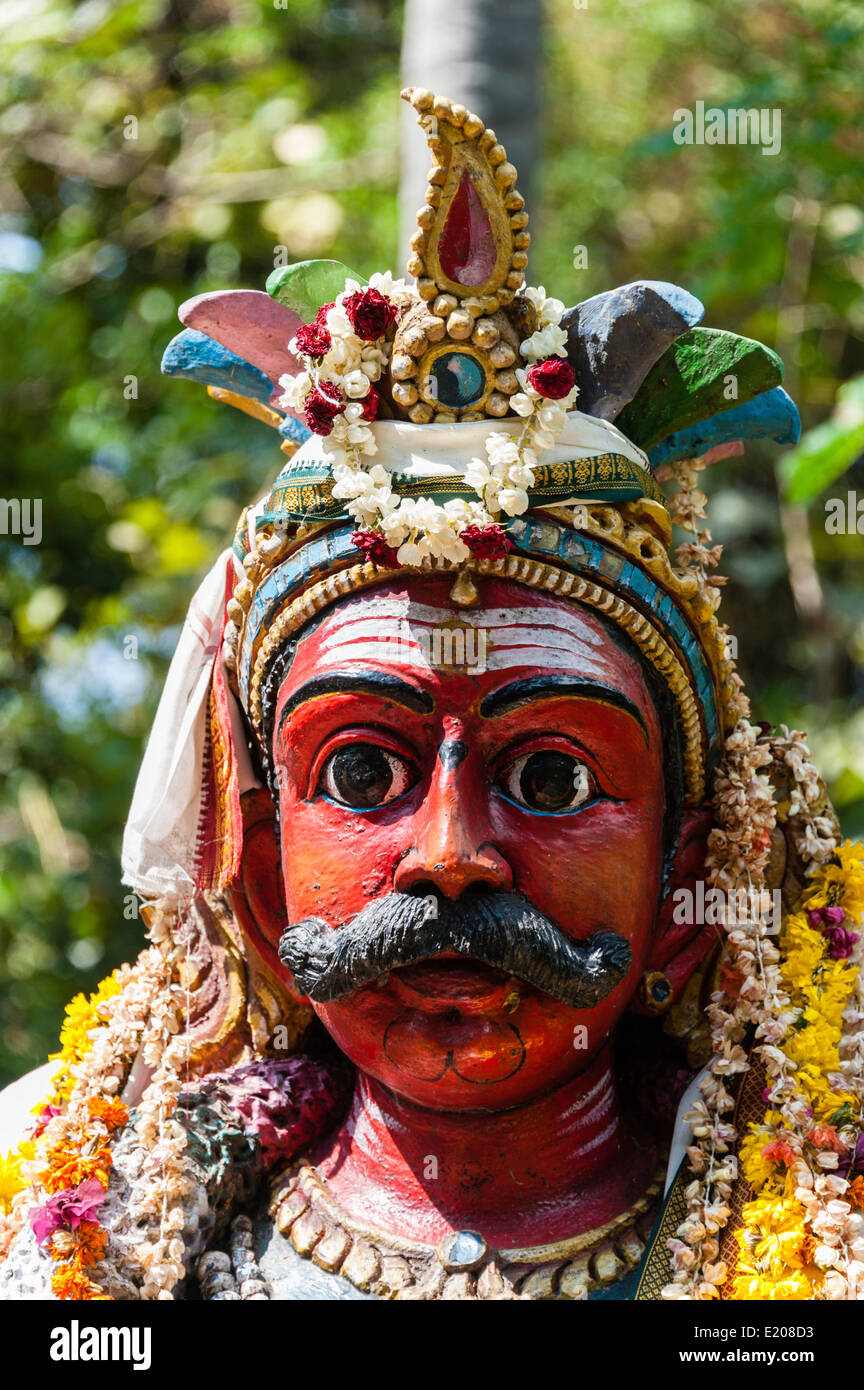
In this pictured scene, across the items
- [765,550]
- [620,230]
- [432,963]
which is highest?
[620,230]

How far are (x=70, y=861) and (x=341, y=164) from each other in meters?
4.55

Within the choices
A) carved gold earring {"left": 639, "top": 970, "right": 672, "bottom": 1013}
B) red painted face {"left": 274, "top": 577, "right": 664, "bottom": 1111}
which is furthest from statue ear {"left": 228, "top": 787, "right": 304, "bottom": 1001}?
carved gold earring {"left": 639, "top": 970, "right": 672, "bottom": 1013}

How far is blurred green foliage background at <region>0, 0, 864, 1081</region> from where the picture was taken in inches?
355

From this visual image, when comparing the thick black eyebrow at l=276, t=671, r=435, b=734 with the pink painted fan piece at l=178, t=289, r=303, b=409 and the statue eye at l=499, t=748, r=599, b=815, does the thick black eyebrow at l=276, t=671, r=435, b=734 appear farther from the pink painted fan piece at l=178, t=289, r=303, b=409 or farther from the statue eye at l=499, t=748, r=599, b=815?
the pink painted fan piece at l=178, t=289, r=303, b=409

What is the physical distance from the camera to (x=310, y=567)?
3.74 metres

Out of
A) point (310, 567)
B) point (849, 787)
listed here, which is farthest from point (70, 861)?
point (310, 567)

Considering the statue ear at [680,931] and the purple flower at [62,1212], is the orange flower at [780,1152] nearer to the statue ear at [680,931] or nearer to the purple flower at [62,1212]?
the statue ear at [680,931]

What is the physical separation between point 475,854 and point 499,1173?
2.81 ft

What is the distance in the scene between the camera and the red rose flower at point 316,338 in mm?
3646

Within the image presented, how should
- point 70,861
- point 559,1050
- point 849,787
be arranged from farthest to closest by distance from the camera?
1. point 70,861
2. point 849,787
3. point 559,1050

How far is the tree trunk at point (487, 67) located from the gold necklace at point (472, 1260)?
352 cm

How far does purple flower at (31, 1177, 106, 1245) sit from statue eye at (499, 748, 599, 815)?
1307 millimetres

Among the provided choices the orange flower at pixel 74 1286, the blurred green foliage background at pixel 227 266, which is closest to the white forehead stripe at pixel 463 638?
the orange flower at pixel 74 1286
